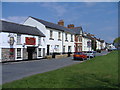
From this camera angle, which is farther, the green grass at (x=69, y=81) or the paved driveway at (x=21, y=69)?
the paved driveway at (x=21, y=69)

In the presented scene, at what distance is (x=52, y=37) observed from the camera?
33.1m

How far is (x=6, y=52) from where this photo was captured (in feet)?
70.2

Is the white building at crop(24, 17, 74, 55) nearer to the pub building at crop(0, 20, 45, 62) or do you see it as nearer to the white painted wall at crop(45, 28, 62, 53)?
the white painted wall at crop(45, 28, 62, 53)

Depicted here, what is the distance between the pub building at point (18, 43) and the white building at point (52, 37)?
1710 millimetres

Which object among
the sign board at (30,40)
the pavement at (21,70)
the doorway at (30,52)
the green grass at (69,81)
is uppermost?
the sign board at (30,40)

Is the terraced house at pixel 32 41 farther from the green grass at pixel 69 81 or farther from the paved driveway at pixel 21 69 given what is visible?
the green grass at pixel 69 81

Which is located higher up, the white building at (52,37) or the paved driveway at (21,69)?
the white building at (52,37)

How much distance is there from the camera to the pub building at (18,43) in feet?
70.0

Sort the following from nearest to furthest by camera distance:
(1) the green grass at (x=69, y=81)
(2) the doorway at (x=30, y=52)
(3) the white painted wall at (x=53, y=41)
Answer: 1. (1) the green grass at (x=69, y=81)
2. (2) the doorway at (x=30, y=52)
3. (3) the white painted wall at (x=53, y=41)

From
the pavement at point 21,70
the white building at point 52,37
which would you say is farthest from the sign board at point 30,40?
the pavement at point 21,70

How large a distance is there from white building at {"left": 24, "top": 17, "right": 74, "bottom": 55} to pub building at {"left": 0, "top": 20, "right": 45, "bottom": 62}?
1.71 meters

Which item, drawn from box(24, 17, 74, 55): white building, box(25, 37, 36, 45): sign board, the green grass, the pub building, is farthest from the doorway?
the green grass

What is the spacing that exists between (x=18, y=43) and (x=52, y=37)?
1065cm

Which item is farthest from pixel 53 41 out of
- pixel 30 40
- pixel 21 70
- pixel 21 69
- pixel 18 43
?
pixel 21 70
